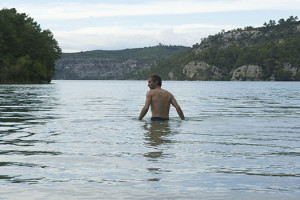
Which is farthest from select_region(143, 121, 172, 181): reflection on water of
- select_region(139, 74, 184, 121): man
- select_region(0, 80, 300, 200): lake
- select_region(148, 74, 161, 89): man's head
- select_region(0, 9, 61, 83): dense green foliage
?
select_region(0, 9, 61, 83): dense green foliage

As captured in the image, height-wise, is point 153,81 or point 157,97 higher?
point 153,81

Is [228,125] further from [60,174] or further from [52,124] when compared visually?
[60,174]

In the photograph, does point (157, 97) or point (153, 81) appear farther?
point (157, 97)

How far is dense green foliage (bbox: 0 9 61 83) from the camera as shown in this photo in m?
97.2

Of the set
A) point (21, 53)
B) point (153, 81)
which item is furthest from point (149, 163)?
point (21, 53)

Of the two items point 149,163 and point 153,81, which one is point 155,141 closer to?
point 149,163

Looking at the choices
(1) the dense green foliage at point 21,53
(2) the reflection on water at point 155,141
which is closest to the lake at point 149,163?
(2) the reflection on water at point 155,141

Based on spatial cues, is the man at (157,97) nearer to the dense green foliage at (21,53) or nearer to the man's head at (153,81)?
the man's head at (153,81)

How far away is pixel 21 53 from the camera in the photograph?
109 metres

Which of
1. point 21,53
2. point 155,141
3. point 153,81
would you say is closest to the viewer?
point 155,141

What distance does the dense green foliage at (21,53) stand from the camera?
97250 mm

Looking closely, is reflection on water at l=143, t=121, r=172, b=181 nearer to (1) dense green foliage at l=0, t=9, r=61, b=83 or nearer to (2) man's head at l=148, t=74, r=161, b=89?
(2) man's head at l=148, t=74, r=161, b=89

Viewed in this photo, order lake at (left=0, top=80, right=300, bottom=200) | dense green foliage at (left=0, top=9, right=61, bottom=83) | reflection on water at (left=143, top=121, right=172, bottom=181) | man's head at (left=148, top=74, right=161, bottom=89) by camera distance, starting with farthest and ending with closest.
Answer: dense green foliage at (left=0, top=9, right=61, bottom=83), man's head at (left=148, top=74, right=161, bottom=89), reflection on water at (left=143, top=121, right=172, bottom=181), lake at (left=0, top=80, right=300, bottom=200)

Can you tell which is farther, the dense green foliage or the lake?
the dense green foliage
